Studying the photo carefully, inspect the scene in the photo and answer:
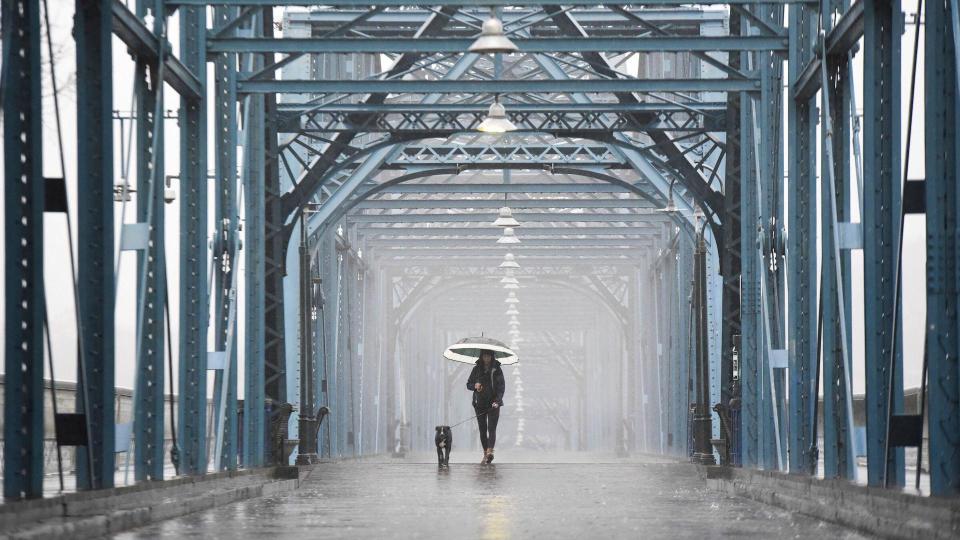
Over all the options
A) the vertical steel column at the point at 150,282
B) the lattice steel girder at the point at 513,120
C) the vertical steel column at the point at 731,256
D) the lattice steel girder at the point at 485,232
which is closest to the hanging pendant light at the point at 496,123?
the lattice steel girder at the point at 513,120

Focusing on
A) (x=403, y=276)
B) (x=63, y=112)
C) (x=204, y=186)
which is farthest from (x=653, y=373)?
(x=63, y=112)

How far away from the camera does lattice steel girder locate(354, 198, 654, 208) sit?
39688 mm

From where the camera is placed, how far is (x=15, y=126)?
10398 millimetres

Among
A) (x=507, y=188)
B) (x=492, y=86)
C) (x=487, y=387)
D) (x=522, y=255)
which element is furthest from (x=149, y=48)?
(x=522, y=255)

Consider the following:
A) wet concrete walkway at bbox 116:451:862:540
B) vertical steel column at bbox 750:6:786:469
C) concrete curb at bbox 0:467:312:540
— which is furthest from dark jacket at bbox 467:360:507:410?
concrete curb at bbox 0:467:312:540

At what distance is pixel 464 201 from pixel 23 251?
29.8 m

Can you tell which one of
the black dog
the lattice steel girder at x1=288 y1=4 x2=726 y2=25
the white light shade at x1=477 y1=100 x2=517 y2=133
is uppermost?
the lattice steel girder at x1=288 y1=4 x2=726 y2=25

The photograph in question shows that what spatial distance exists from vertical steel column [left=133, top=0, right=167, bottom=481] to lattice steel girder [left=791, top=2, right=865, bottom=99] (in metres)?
5.99

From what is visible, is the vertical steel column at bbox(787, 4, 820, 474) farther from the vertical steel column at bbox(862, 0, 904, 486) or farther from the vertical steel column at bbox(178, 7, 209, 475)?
the vertical steel column at bbox(178, 7, 209, 475)

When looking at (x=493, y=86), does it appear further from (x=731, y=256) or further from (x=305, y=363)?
(x=731, y=256)

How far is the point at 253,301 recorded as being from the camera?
22.3 meters

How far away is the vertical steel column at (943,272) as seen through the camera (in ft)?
33.1

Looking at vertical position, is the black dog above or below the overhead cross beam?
below

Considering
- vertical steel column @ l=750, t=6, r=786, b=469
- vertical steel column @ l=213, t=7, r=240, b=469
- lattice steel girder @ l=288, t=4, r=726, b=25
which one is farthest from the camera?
lattice steel girder @ l=288, t=4, r=726, b=25
